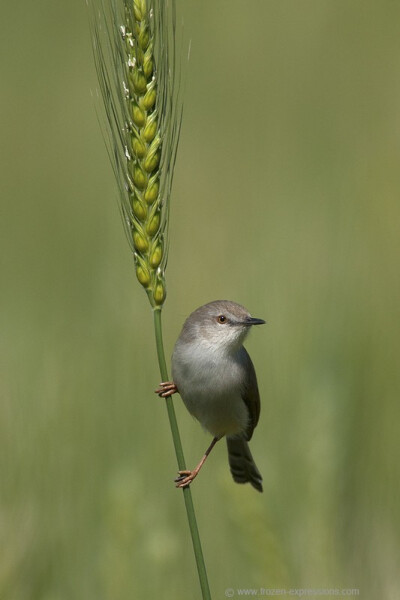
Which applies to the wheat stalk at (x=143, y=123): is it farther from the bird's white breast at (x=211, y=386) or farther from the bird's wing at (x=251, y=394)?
the bird's wing at (x=251, y=394)

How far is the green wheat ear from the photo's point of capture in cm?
302

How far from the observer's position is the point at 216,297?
7.85 m

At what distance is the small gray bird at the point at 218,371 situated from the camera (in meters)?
4.74

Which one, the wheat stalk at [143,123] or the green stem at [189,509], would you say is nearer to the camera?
the green stem at [189,509]

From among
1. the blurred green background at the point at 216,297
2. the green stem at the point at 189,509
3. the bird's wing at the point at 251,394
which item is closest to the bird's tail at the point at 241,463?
the blurred green background at the point at 216,297

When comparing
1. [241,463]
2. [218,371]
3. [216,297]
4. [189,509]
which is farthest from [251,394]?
[216,297]

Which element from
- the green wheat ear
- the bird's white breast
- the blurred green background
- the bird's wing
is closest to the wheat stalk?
the green wheat ear

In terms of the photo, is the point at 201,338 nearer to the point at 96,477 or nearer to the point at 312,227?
the point at 96,477

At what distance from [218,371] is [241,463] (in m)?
0.93

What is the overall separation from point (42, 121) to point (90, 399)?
688 centimetres

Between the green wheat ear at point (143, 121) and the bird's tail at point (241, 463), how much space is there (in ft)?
8.08

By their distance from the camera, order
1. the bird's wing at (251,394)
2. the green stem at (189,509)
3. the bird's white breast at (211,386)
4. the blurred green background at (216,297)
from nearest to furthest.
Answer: the green stem at (189,509) → the blurred green background at (216,297) → the bird's white breast at (211,386) → the bird's wing at (251,394)

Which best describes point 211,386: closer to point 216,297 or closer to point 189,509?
point 189,509

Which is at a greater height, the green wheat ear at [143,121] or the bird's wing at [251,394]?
the green wheat ear at [143,121]
